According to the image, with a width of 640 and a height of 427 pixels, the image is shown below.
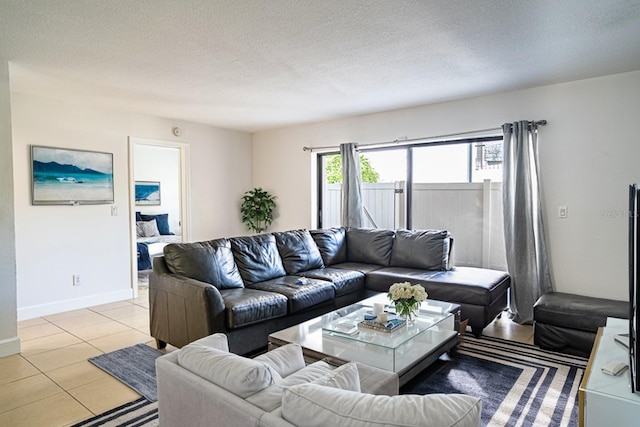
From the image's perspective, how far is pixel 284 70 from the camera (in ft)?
11.0

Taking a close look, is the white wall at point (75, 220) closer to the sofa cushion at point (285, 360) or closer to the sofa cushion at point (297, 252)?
the sofa cushion at point (297, 252)

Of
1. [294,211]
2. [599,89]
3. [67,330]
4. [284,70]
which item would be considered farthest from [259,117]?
[599,89]

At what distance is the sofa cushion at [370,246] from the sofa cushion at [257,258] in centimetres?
116

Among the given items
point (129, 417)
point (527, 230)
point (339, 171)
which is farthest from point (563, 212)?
point (129, 417)

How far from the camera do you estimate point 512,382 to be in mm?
2635

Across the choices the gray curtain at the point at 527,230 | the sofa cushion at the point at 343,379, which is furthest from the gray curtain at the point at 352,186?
the sofa cushion at the point at 343,379

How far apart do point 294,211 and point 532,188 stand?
337 centimetres

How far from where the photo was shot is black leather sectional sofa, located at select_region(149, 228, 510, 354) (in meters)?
2.96

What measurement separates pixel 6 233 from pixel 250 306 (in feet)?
7.05

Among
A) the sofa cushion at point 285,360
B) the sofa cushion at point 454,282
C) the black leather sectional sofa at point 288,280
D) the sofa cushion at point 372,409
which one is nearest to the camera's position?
the sofa cushion at point 372,409

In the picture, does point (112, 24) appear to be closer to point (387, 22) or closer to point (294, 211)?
point (387, 22)

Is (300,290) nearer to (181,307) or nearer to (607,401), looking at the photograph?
(181,307)

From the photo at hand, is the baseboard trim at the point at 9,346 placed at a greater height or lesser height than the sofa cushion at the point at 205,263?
lesser

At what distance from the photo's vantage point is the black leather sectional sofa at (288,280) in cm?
296
